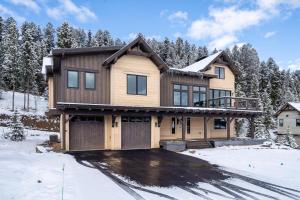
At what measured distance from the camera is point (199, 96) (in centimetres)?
2762

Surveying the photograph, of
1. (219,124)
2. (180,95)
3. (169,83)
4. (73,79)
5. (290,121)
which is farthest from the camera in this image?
(290,121)

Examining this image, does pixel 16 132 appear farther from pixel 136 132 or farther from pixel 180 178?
pixel 180 178

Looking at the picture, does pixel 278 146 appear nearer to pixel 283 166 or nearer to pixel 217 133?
pixel 217 133

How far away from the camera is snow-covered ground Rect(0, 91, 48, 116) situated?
49.2 metres

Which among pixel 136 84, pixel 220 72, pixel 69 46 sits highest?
pixel 69 46

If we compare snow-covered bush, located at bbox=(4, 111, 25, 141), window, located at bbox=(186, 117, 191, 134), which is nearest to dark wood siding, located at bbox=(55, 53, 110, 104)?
window, located at bbox=(186, 117, 191, 134)

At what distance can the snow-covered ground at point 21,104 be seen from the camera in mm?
49209

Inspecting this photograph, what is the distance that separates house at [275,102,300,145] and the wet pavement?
34.0m

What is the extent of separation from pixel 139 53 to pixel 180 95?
6060 millimetres

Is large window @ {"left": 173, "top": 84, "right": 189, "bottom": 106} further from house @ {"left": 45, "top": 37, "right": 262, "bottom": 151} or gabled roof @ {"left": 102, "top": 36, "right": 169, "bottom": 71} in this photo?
gabled roof @ {"left": 102, "top": 36, "right": 169, "bottom": 71}

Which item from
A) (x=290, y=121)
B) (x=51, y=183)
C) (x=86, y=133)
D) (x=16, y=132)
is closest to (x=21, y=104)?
(x=16, y=132)

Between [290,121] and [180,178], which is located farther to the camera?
[290,121]

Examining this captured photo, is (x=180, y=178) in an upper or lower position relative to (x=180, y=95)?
lower

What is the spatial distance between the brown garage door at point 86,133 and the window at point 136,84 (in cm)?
320
